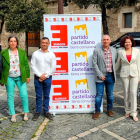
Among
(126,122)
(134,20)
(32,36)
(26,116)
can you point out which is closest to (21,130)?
(26,116)

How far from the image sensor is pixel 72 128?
3.96 metres

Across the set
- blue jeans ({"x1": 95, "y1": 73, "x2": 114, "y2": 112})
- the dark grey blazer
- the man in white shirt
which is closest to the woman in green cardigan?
the man in white shirt

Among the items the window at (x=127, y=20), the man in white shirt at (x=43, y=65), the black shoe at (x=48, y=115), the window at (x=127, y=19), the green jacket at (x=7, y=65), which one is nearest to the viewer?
the green jacket at (x=7, y=65)

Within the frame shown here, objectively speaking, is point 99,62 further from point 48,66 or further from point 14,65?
point 14,65

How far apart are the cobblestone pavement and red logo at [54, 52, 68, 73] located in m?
0.98

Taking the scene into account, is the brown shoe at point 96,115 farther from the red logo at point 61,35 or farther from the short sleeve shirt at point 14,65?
the short sleeve shirt at point 14,65

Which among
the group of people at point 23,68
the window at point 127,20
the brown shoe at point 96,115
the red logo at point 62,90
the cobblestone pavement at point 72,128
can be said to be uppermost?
the window at point 127,20

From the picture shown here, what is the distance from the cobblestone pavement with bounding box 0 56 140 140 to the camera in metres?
3.61

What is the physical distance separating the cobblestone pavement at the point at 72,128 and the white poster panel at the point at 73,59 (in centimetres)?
28

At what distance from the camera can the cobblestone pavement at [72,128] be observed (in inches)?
142

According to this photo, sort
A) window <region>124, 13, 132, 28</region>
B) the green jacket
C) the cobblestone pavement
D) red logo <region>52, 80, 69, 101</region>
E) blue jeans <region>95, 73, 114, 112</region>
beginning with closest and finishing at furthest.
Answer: the cobblestone pavement < the green jacket < blue jeans <region>95, 73, 114, 112</region> < red logo <region>52, 80, 69, 101</region> < window <region>124, 13, 132, 28</region>

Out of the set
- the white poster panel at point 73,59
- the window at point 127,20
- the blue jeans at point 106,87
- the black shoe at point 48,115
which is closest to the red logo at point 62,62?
the white poster panel at point 73,59

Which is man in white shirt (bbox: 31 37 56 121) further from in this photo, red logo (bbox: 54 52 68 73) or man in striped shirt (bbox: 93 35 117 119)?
man in striped shirt (bbox: 93 35 117 119)

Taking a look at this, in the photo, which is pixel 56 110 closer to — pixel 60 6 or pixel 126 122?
pixel 126 122
